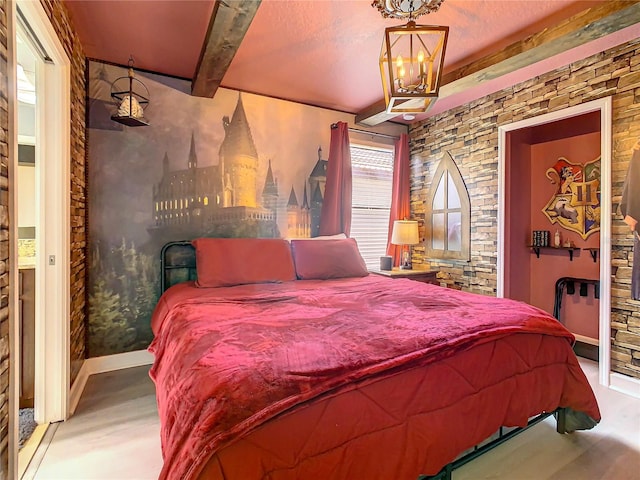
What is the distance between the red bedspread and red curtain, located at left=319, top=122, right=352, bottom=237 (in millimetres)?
1471

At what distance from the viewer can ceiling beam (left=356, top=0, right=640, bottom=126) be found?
1.90 metres

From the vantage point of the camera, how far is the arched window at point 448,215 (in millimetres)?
3619

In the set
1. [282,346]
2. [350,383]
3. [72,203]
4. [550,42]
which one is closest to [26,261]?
[72,203]

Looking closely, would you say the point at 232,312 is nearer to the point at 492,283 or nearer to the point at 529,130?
the point at 492,283

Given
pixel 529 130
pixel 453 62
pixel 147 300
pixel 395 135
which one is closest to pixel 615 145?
pixel 529 130

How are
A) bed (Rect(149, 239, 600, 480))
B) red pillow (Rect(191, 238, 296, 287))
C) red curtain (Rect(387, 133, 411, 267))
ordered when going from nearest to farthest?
1. bed (Rect(149, 239, 600, 480))
2. red pillow (Rect(191, 238, 296, 287))
3. red curtain (Rect(387, 133, 411, 267))

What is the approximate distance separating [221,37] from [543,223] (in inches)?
142

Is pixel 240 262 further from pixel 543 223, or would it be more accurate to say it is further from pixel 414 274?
pixel 543 223

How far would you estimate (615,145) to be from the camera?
2.47m

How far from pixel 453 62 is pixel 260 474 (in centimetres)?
306

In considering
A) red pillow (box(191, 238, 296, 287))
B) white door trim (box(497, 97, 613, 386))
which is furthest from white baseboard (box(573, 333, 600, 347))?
red pillow (box(191, 238, 296, 287))

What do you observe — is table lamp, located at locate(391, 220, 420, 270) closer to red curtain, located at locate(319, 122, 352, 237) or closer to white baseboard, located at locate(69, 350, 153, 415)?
red curtain, located at locate(319, 122, 352, 237)

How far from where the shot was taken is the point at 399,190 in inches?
163

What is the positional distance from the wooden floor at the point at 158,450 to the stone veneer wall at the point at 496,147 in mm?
741
